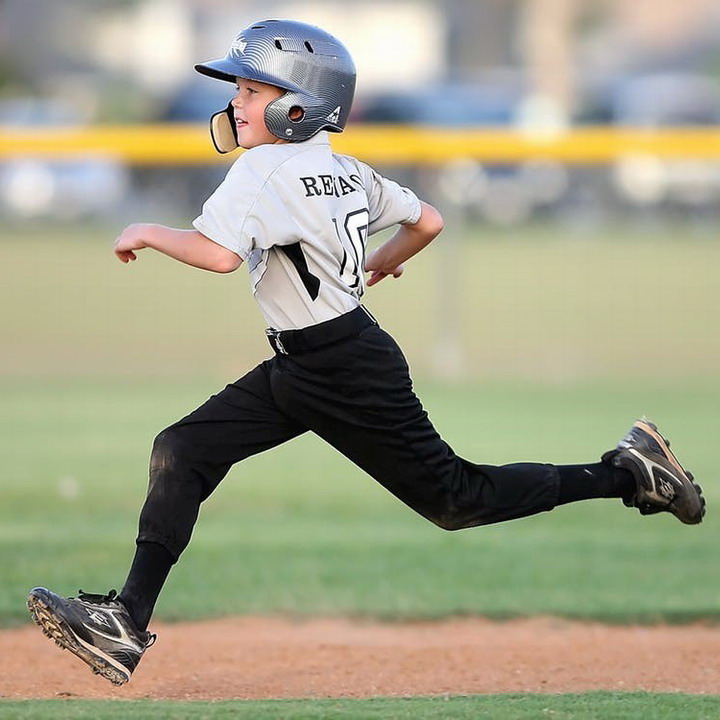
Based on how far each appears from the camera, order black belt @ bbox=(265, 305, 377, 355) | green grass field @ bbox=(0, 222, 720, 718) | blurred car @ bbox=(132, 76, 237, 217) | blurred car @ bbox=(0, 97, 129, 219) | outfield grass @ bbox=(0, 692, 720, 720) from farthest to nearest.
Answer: blurred car @ bbox=(0, 97, 129, 219) < blurred car @ bbox=(132, 76, 237, 217) < green grass field @ bbox=(0, 222, 720, 718) < black belt @ bbox=(265, 305, 377, 355) < outfield grass @ bbox=(0, 692, 720, 720)

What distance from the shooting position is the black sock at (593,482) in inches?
212

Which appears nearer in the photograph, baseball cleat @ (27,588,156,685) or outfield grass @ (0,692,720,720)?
outfield grass @ (0,692,720,720)

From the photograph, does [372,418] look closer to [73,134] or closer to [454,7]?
[73,134]

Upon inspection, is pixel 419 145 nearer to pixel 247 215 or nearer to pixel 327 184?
pixel 327 184

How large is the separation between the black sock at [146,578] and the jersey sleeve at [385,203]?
128cm

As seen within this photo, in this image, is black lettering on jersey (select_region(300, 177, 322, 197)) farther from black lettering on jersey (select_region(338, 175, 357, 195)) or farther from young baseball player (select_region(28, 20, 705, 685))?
black lettering on jersey (select_region(338, 175, 357, 195))

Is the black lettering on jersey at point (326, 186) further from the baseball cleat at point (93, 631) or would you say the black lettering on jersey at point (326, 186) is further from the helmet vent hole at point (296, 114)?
the baseball cleat at point (93, 631)

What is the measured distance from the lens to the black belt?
505 cm

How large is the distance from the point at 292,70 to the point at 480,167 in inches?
731

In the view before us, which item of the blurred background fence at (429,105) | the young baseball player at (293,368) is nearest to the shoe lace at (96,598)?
the young baseball player at (293,368)

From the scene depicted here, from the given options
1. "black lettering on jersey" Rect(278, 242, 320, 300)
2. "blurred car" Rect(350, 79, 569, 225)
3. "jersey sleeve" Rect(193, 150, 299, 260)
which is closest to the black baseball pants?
"black lettering on jersey" Rect(278, 242, 320, 300)

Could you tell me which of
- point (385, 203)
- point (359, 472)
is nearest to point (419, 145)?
point (359, 472)

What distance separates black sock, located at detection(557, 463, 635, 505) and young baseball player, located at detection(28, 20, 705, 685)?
0.10m

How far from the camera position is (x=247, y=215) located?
4.88 meters
